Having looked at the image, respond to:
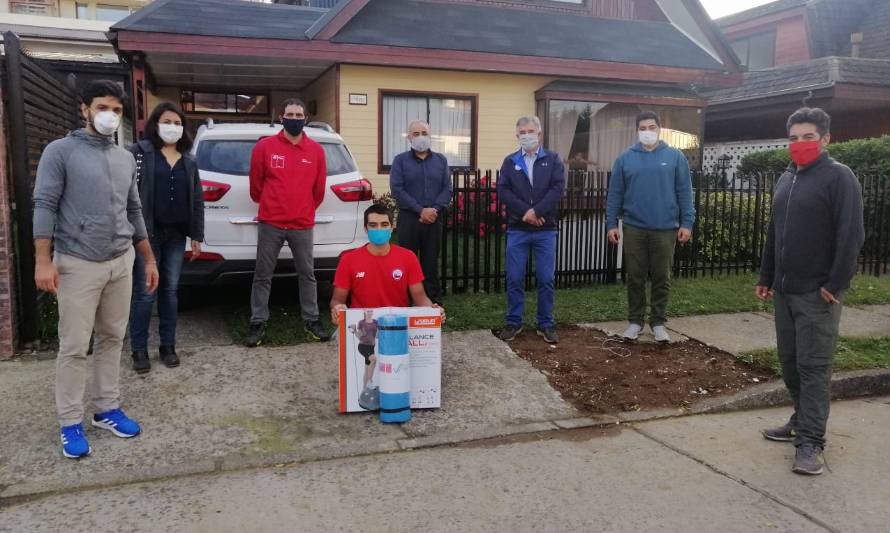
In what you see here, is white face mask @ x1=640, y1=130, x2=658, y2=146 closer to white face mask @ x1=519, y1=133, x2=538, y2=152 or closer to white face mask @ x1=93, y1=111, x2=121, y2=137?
white face mask @ x1=519, y1=133, x2=538, y2=152

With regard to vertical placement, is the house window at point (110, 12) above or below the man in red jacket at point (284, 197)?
above

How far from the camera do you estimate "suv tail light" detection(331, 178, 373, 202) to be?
6465 mm

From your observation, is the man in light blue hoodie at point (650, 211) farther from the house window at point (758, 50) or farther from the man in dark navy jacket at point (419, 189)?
the house window at point (758, 50)

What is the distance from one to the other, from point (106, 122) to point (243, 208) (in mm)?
2257

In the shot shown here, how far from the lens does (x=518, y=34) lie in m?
13.2

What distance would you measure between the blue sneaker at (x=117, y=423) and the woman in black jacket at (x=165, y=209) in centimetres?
93

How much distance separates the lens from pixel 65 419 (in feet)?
13.0

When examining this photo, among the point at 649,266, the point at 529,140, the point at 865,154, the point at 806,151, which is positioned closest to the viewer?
the point at 806,151

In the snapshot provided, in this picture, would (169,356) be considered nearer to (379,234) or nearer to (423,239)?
(379,234)

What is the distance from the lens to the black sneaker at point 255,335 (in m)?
5.89

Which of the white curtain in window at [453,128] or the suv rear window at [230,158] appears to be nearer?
the suv rear window at [230,158]

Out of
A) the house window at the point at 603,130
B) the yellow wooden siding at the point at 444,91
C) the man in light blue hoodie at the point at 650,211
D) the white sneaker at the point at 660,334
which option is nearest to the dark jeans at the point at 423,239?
the man in light blue hoodie at the point at 650,211

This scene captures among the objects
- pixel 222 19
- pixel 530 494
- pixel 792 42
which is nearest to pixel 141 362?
pixel 530 494

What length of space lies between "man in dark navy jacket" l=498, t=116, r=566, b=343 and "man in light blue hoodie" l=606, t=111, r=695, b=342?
0.55 meters
